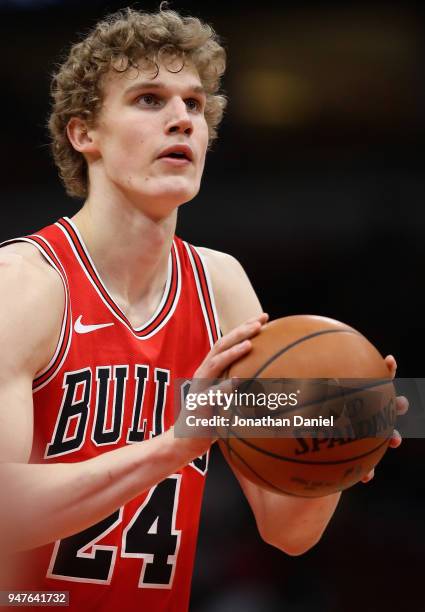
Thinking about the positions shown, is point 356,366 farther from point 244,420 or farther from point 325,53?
point 325,53

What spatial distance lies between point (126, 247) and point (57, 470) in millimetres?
996

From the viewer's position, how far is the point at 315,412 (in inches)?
84.9

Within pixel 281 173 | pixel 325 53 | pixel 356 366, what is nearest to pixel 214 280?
pixel 356 366

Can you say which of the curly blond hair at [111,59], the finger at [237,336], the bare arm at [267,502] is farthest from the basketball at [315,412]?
the curly blond hair at [111,59]

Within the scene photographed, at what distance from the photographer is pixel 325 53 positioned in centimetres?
680

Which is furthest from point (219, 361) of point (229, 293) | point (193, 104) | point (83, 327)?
point (193, 104)

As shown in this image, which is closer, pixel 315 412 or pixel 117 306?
pixel 315 412

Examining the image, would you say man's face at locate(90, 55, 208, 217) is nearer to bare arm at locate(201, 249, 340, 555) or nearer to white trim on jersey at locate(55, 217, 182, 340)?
white trim on jersey at locate(55, 217, 182, 340)

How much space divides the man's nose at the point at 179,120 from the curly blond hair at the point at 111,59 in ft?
0.70

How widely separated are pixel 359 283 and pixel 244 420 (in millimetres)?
4152

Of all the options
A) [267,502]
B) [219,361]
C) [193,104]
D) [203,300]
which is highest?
[193,104]

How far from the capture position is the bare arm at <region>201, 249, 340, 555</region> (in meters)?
2.95

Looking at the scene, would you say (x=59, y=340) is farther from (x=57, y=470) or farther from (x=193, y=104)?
(x=193, y=104)

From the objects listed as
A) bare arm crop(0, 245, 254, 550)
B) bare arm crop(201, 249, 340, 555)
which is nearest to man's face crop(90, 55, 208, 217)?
bare arm crop(201, 249, 340, 555)
